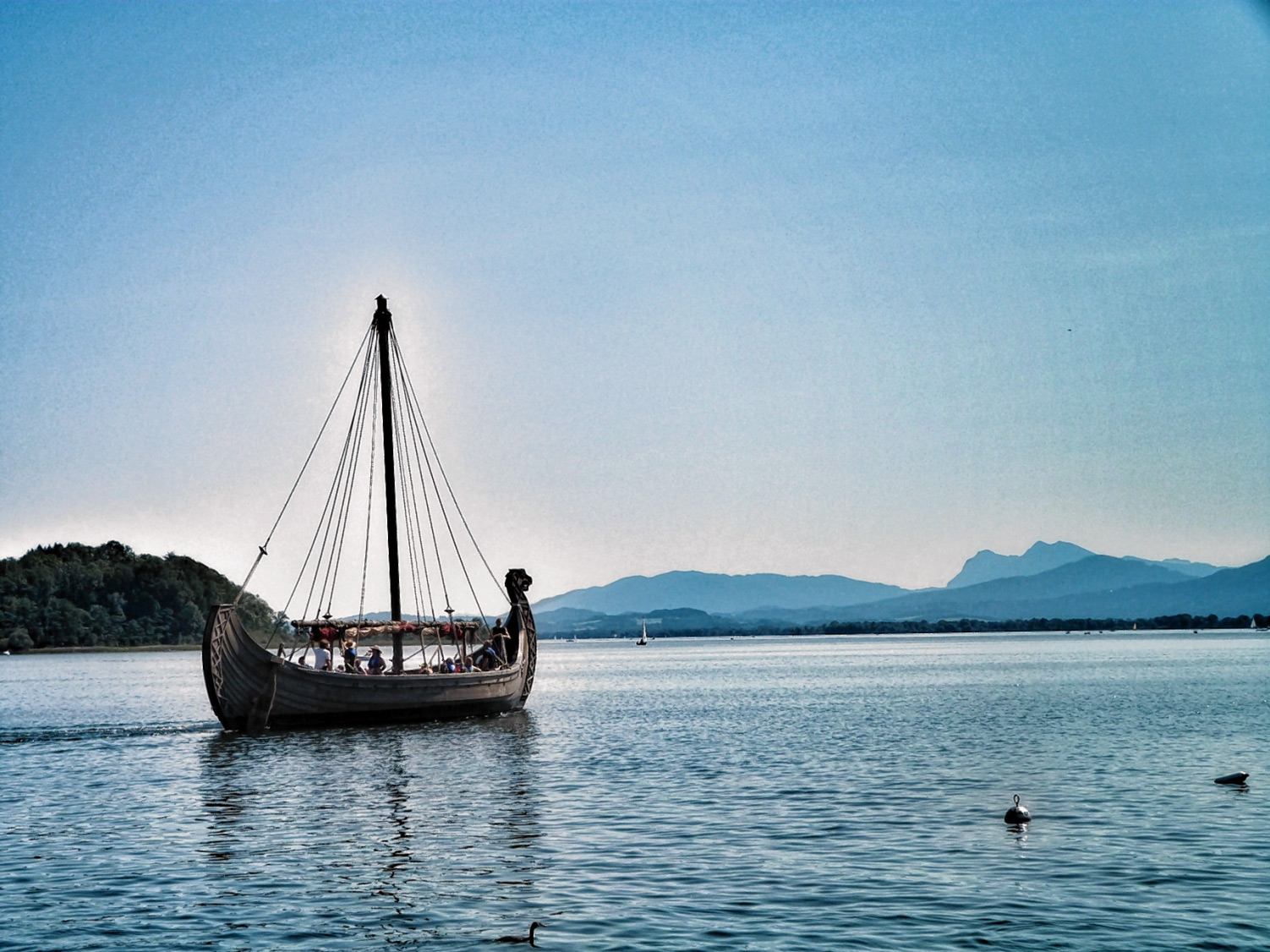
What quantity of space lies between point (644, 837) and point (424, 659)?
26.7 metres

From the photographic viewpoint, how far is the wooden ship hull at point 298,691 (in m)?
42.2

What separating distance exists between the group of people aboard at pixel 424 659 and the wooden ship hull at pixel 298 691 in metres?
0.72

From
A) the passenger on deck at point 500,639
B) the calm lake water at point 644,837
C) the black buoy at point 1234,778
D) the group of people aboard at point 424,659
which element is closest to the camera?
the calm lake water at point 644,837

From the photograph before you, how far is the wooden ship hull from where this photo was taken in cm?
4216

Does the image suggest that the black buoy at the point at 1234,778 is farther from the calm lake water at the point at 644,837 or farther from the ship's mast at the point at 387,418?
the ship's mast at the point at 387,418

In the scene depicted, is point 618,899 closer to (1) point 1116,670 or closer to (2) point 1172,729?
(2) point 1172,729

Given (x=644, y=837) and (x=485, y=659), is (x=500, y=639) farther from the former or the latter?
(x=644, y=837)

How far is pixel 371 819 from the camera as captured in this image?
26.3 metres

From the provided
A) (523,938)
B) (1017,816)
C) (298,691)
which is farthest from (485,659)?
(523,938)

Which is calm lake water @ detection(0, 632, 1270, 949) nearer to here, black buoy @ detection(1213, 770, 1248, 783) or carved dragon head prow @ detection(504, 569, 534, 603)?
black buoy @ detection(1213, 770, 1248, 783)

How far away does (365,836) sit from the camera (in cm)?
2414

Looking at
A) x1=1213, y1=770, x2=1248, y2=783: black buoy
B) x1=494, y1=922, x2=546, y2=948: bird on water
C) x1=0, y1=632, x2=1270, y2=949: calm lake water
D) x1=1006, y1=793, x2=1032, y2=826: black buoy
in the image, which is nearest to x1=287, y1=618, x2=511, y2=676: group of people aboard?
x1=0, y1=632, x2=1270, y2=949: calm lake water

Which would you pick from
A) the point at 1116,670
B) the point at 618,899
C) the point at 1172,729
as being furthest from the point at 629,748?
the point at 1116,670

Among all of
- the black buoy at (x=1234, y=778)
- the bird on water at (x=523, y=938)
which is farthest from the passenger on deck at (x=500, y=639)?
the bird on water at (x=523, y=938)
